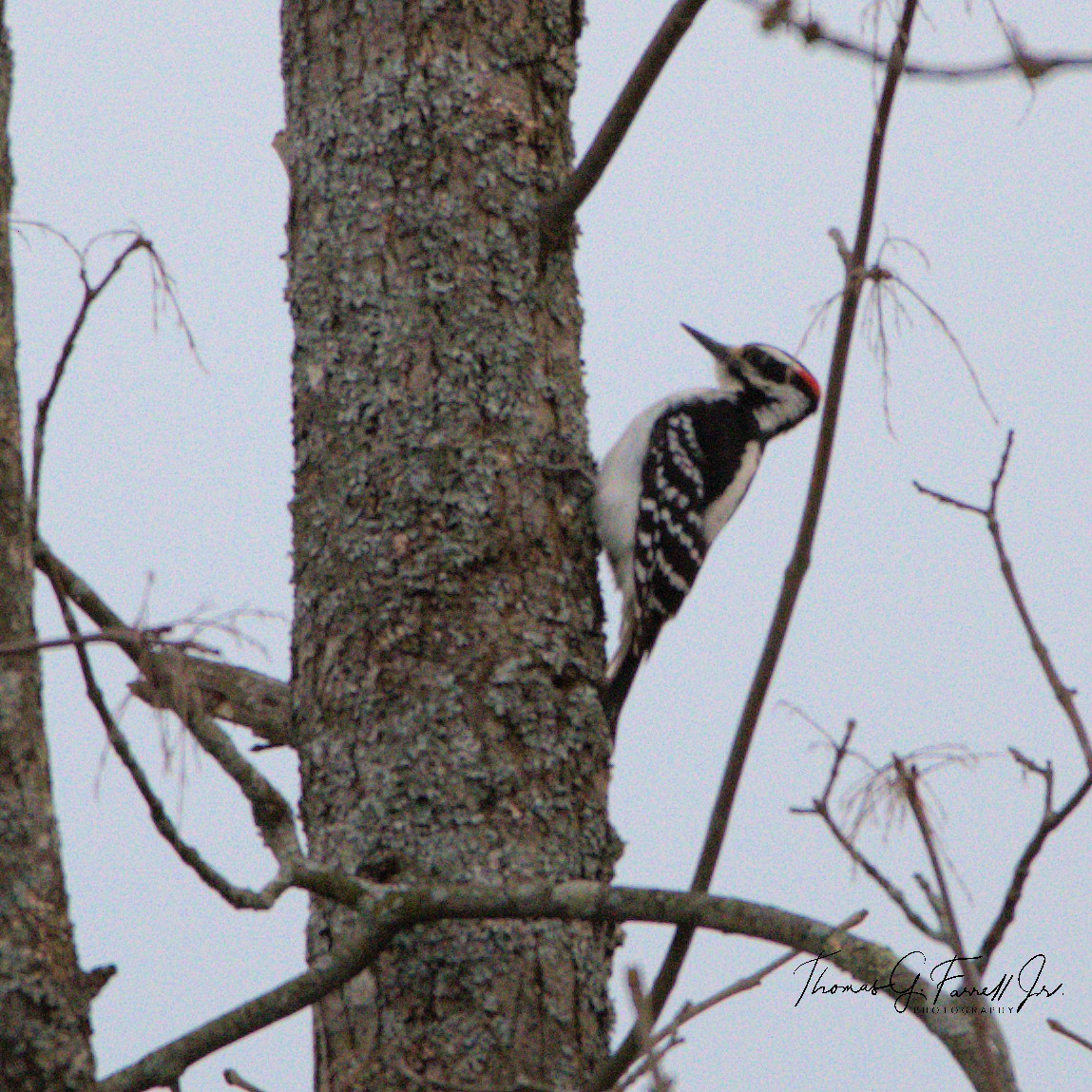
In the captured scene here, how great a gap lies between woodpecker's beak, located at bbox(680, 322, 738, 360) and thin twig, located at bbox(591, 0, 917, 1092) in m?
3.60

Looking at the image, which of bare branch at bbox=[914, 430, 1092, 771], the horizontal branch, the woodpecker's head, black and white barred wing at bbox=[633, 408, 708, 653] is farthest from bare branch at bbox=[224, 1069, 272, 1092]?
the woodpecker's head

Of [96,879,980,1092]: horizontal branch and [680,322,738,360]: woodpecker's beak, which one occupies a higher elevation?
[680,322,738,360]: woodpecker's beak

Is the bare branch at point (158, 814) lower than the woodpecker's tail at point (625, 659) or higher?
lower

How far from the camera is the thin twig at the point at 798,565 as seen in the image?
1.69m

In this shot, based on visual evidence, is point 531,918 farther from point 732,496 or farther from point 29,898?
point 732,496

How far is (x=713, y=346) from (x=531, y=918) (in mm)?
3677

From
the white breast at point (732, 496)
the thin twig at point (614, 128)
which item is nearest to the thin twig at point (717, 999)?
the thin twig at point (614, 128)

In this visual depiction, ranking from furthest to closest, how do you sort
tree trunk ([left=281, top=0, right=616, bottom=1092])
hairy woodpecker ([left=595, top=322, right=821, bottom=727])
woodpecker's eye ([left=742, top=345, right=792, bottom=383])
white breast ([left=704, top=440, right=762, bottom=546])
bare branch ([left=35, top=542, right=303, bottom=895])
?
woodpecker's eye ([left=742, top=345, right=792, bottom=383]), white breast ([left=704, top=440, right=762, bottom=546]), hairy woodpecker ([left=595, top=322, right=821, bottom=727]), tree trunk ([left=281, top=0, right=616, bottom=1092]), bare branch ([left=35, top=542, right=303, bottom=895])

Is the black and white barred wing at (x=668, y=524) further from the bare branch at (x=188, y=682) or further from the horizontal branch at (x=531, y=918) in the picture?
the horizontal branch at (x=531, y=918)

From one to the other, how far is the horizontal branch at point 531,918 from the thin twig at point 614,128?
1.39 metres

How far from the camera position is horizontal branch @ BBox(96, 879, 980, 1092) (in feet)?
6.45

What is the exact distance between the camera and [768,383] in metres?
5.42

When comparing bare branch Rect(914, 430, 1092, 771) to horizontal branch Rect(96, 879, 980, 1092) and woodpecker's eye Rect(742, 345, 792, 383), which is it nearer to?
horizontal branch Rect(96, 879, 980, 1092)

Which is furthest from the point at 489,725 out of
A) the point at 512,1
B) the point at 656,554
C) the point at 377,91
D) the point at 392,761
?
the point at 656,554
